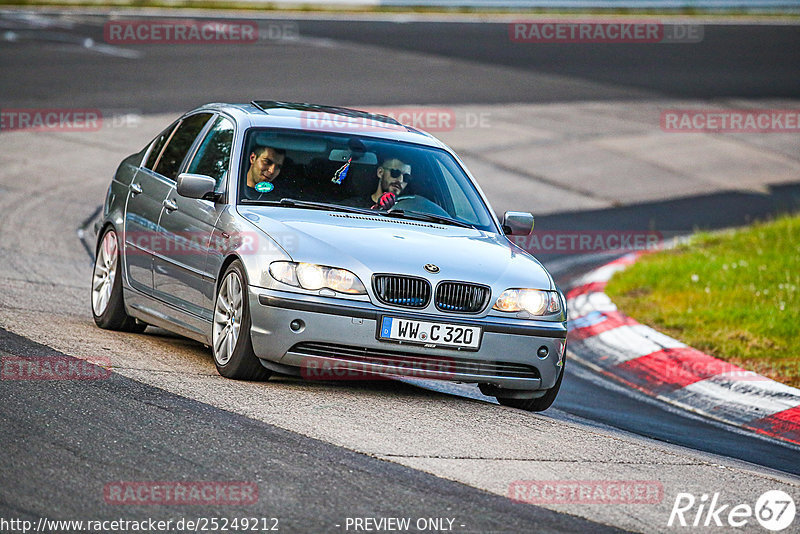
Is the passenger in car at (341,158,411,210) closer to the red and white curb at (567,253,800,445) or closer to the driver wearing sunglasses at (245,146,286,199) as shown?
the driver wearing sunglasses at (245,146,286,199)

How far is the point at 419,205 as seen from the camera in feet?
26.5

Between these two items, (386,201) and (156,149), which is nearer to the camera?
(386,201)

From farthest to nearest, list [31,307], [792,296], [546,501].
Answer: [792,296]
[31,307]
[546,501]

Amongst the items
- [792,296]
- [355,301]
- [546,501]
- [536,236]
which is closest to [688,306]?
[792,296]

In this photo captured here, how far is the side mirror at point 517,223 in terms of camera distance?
27.4 feet

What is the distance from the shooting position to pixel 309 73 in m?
24.5

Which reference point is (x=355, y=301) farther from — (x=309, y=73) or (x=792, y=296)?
(x=309, y=73)

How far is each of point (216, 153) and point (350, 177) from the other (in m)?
0.93

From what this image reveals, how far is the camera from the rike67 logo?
5.38 m

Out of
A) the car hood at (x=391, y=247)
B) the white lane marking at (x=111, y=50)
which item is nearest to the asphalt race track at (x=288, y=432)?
the car hood at (x=391, y=247)

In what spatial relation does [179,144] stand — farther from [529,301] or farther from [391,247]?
[529,301]

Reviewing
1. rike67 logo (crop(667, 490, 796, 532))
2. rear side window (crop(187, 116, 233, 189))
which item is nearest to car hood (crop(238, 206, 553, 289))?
rear side window (crop(187, 116, 233, 189))

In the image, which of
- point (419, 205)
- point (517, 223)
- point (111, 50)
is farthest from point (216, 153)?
point (111, 50)

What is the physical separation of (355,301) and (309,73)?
714 inches
